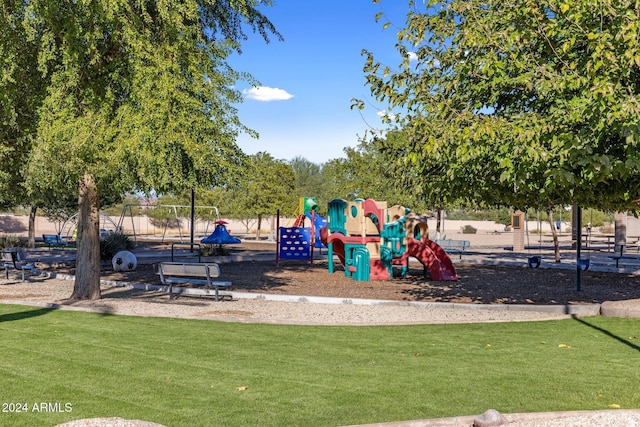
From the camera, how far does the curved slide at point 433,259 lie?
2041 cm

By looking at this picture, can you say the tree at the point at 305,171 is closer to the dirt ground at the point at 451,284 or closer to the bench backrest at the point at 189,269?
the dirt ground at the point at 451,284

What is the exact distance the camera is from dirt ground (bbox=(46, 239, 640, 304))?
1636 centimetres

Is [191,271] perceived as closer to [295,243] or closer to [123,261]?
[123,261]

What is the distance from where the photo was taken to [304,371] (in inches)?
304

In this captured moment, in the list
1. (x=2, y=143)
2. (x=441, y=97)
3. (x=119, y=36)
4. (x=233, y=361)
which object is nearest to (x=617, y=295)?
(x=441, y=97)

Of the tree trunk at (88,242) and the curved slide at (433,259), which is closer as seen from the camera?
the tree trunk at (88,242)

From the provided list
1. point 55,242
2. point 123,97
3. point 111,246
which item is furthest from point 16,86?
point 55,242

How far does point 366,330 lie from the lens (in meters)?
10.9

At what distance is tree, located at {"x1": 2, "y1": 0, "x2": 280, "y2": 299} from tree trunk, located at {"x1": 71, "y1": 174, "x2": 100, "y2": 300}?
39 centimetres

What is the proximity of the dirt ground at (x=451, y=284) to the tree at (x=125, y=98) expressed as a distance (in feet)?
18.3

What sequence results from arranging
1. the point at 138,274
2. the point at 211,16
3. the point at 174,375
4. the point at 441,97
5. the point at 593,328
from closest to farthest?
the point at 174,375, the point at 593,328, the point at 441,97, the point at 211,16, the point at 138,274

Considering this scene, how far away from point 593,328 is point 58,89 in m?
10.6

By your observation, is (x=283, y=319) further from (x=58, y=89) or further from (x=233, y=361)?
(x=58, y=89)

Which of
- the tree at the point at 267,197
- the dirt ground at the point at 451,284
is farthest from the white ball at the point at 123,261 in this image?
the tree at the point at 267,197
